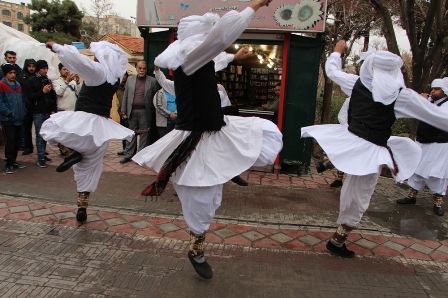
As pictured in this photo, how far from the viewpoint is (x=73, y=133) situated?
4.25 metres

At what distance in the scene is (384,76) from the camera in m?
3.77

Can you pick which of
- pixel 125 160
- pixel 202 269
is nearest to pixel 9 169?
pixel 125 160

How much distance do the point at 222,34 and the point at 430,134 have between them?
4.69 meters

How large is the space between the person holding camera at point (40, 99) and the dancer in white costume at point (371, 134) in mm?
5142

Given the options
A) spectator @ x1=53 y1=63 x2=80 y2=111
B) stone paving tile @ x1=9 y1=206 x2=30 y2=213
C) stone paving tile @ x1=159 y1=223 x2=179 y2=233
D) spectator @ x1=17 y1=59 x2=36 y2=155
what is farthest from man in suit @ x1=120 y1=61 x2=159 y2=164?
stone paving tile @ x1=159 y1=223 x2=179 y2=233

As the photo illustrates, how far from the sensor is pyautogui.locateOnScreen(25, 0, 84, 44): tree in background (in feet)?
83.9

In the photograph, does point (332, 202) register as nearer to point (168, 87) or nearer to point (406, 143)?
point (406, 143)

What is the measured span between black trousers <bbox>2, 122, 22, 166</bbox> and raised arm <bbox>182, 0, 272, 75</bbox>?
5049mm

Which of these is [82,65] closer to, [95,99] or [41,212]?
[95,99]

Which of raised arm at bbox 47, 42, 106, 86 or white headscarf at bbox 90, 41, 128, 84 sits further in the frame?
white headscarf at bbox 90, 41, 128, 84

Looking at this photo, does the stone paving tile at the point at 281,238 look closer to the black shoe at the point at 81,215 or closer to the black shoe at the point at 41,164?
the black shoe at the point at 81,215

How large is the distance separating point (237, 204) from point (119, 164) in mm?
3088

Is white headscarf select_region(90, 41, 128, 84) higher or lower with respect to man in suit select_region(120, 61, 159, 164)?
higher

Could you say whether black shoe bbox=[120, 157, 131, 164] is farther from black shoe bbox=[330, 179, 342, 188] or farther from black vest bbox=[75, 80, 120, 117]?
black shoe bbox=[330, 179, 342, 188]
